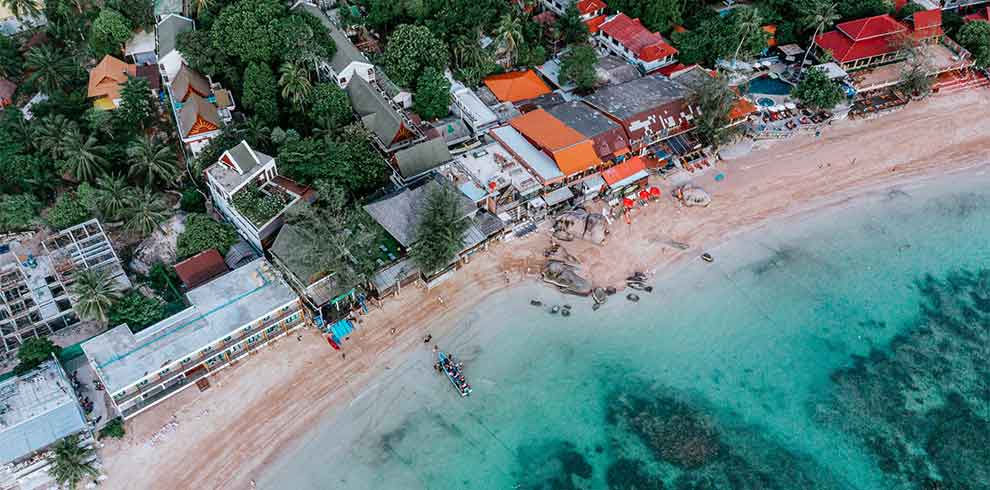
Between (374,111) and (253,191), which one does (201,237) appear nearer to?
(253,191)

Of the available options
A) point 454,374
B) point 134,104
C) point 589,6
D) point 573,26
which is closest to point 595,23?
point 589,6

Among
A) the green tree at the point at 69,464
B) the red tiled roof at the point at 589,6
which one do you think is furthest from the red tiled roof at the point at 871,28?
the green tree at the point at 69,464

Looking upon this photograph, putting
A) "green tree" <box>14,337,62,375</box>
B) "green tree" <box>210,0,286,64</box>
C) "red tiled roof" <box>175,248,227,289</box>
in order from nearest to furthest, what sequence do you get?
"green tree" <box>14,337,62,375</box>, "red tiled roof" <box>175,248,227,289</box>, "green tree" <box>210,0,286,64</box>

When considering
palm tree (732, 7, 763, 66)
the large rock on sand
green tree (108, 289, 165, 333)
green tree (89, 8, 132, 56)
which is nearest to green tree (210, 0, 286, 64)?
green tree (89, 8, 132, 56)

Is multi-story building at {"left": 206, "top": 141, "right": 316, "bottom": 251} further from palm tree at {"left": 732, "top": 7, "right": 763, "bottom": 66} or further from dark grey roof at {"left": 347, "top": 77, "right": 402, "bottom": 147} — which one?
palm tree at {"left": 732, "top": 7, "right": 763, "bottom": 66}

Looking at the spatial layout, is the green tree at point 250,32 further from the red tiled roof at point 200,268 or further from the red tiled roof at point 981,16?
the red tiled roof at point 981,16
